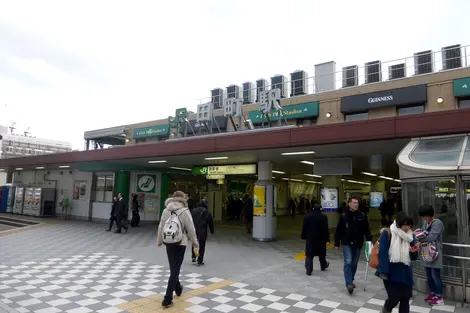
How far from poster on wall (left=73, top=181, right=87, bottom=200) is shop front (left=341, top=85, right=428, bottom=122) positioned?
16304mm

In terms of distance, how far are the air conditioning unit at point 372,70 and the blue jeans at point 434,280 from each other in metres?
19.9

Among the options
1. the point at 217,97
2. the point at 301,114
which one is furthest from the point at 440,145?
the point at 217,97

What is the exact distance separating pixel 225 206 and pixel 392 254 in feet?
59.0

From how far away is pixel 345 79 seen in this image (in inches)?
960

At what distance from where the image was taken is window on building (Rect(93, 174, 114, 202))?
1831 cm

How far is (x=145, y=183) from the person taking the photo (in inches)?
701

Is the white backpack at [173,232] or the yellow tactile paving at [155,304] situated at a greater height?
the white backpack at [173,232]

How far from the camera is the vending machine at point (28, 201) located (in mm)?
20858

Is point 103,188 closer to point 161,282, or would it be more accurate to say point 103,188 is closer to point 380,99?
point 161,282

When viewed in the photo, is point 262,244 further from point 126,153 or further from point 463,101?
point 463,101

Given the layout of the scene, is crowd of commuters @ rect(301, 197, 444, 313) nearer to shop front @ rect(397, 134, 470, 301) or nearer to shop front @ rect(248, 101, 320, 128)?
shop front @ rect(397, 134, 470, 301)

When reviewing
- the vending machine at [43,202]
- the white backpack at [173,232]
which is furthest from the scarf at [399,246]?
A: the vending machine at [43,202]

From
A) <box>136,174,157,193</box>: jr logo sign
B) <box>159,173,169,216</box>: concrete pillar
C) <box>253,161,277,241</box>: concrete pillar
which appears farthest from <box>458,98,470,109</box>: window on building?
<box>136,174,157,193</box>: jr logo sign

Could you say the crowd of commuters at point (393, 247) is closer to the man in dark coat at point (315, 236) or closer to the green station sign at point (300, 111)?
the man in dark coat at point (315, 236)
